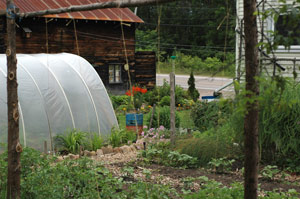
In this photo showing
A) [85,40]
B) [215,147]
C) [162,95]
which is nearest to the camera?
[215,147]

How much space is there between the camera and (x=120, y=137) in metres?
9.63

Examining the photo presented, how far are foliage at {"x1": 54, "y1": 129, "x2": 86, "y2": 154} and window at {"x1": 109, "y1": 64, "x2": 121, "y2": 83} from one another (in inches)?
448

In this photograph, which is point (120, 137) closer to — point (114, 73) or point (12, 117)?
point (12, 117)

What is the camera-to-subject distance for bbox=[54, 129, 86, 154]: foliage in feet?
29.2

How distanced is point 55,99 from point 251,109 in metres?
6.51

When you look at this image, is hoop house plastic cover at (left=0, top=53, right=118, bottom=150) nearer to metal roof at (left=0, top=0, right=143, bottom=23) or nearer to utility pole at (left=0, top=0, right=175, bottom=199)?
utility pole at (left=0, top=0, right=175, bottom=199)

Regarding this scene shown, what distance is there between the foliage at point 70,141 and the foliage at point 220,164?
281 centimetres

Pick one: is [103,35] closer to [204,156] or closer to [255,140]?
[204,156]

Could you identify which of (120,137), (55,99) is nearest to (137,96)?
(120,137)

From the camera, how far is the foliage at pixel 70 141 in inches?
350

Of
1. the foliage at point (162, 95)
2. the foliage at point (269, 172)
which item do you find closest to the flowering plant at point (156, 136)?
the foliage at point (269, 172)

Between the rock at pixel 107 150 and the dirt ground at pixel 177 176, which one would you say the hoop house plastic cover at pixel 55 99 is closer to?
the rock at pixel 107 150

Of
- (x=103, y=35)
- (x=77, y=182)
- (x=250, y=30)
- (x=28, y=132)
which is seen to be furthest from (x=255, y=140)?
(x=103, y=35)

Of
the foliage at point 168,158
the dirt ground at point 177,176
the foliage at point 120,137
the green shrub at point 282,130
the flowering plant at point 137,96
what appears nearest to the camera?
the dirt ground at point 177,176
